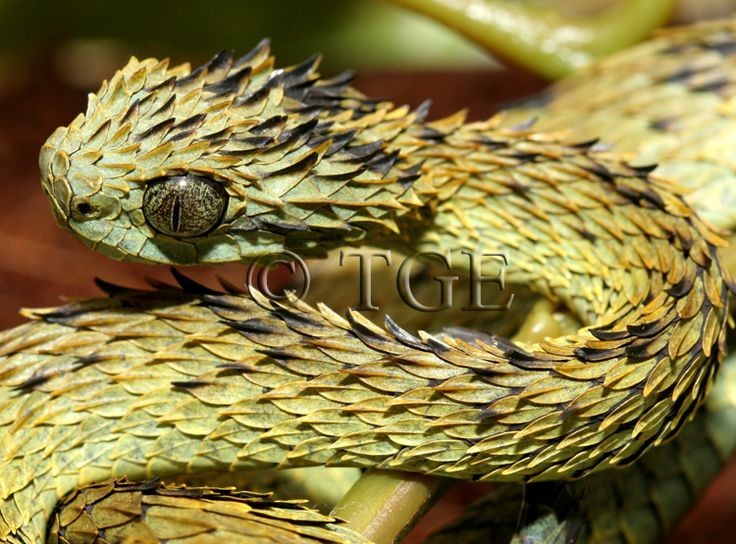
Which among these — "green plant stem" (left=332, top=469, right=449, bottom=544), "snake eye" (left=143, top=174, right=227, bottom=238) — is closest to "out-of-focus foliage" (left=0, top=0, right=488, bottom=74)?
"snake eye" (left=143, top=174, right=227, bottom=238)

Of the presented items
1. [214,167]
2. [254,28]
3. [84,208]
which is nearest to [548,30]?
[254,28]

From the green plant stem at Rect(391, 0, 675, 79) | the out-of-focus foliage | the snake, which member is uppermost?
the out-of-focus foliage

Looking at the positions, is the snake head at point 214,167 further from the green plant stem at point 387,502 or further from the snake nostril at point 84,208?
the green plant stem at point 387,502

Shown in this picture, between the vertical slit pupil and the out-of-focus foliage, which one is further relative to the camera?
the out-of-focus foliage

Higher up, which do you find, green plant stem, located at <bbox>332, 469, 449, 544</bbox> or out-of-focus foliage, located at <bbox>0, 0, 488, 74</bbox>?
out-of-focus foliage, located at <bbox>0, 0, 488, 74</bbox>

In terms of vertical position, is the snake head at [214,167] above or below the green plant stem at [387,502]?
above

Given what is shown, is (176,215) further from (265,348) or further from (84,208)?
(265,348)

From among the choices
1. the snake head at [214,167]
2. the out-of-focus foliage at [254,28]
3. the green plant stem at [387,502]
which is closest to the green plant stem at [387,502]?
the green plant stem at [387,502]

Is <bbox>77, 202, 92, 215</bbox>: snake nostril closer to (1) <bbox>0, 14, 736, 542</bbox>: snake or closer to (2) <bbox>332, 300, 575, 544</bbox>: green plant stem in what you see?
(1) <bbox>0, 14, 736, 542</bbox>: snake
